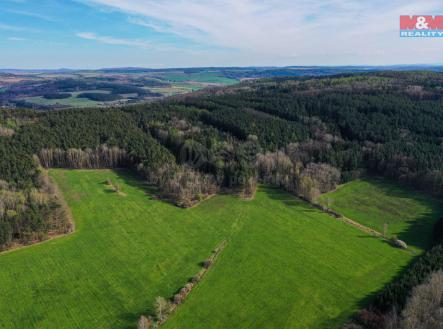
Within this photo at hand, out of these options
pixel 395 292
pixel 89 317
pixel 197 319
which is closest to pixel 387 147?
pixel 395 292

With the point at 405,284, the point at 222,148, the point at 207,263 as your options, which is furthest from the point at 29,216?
the point at 405,284

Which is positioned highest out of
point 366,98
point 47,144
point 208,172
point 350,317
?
point 366,98

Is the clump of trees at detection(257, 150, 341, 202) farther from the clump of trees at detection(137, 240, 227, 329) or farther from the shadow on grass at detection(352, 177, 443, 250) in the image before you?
the clump of trees at detection(137, 240, 227, 329)

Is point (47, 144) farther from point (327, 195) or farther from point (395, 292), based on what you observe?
point (395, 292)

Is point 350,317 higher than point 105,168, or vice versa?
point 105,168

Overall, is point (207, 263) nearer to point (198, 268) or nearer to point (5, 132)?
point (198, 268)

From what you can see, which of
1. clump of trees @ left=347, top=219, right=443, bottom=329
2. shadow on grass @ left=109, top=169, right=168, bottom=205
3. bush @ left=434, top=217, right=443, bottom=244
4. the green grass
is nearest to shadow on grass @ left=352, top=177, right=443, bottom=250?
the green grass

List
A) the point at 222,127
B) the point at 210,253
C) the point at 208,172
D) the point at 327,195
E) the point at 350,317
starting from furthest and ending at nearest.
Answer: the point at 222,127 → the point at 208,172 → the point at 327,195 → the point at 210,253 → the point at 350,317

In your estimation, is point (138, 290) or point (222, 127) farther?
point (222, 127)
